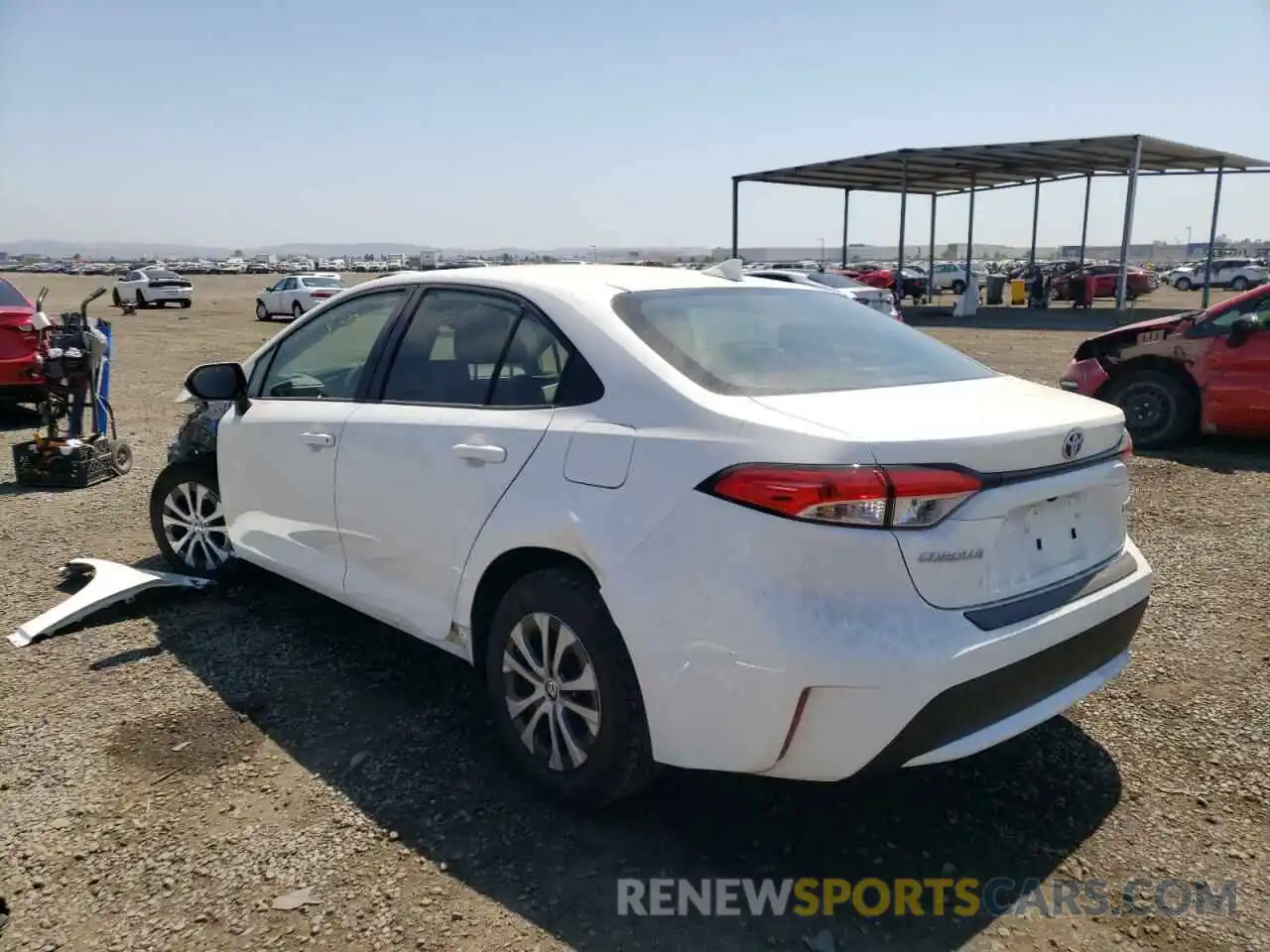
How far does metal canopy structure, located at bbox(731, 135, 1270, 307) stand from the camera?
25.3 metres

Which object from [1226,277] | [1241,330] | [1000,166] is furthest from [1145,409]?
[1226,277]

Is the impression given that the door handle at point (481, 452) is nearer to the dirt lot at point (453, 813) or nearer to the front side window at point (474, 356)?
the front side window at point (474, 356)

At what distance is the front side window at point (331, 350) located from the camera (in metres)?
3.80

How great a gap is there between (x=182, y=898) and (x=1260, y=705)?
382 centimetres

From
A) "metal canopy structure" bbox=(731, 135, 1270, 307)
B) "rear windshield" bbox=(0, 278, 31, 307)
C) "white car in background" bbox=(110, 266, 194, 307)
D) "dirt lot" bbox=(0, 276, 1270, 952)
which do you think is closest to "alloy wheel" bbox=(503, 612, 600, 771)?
"dirt lot" bbox=(0, 276, 1270, 952)

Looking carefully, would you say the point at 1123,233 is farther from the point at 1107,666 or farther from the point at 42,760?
the point at 42,760

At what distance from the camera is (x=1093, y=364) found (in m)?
8.05

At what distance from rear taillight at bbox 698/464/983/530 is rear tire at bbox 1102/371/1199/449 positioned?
6652 millimetres

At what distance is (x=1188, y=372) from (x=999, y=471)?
6.78 meters

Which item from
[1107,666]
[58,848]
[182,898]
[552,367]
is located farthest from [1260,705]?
[58,848]

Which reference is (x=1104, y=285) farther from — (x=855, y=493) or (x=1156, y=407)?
(x=855, y=493)

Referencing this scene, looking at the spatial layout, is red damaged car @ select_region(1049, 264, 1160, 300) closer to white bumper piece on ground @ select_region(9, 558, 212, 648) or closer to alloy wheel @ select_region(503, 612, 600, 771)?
white bumper piece on ground @ select_region(9, 558, 212, 648)

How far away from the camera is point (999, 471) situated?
7.99 ft

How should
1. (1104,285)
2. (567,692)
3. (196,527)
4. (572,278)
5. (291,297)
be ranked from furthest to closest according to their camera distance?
(1104,285), (291,297), (196,527), (572,278), (567,692)
